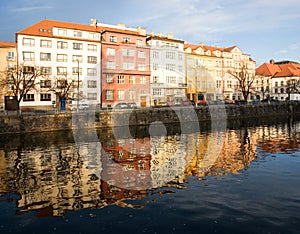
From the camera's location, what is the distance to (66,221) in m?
11.4

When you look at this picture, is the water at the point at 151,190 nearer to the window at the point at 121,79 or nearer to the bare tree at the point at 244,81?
the window at the point at 121,79

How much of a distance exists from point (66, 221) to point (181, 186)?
6787 mm

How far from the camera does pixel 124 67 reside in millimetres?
66438

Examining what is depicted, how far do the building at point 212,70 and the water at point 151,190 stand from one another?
5535cm

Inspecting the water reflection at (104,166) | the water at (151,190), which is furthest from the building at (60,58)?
the water at (151,190)

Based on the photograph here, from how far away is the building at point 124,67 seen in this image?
212 ft

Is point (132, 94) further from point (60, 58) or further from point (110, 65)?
point (60, 58)

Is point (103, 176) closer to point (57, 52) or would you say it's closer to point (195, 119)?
point (195, 119)

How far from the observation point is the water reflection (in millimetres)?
14133

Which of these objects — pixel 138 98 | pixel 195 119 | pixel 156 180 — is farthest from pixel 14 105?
pixel 156 180

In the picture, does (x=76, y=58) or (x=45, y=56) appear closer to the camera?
(x=45, y=56)

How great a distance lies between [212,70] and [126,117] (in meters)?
47.6

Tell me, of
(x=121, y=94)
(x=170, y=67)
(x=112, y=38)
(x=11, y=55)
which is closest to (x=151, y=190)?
(x=121, y=94)

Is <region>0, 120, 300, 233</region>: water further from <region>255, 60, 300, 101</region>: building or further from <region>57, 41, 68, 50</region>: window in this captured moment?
<region>255, 60, 300, 101</region>: building
